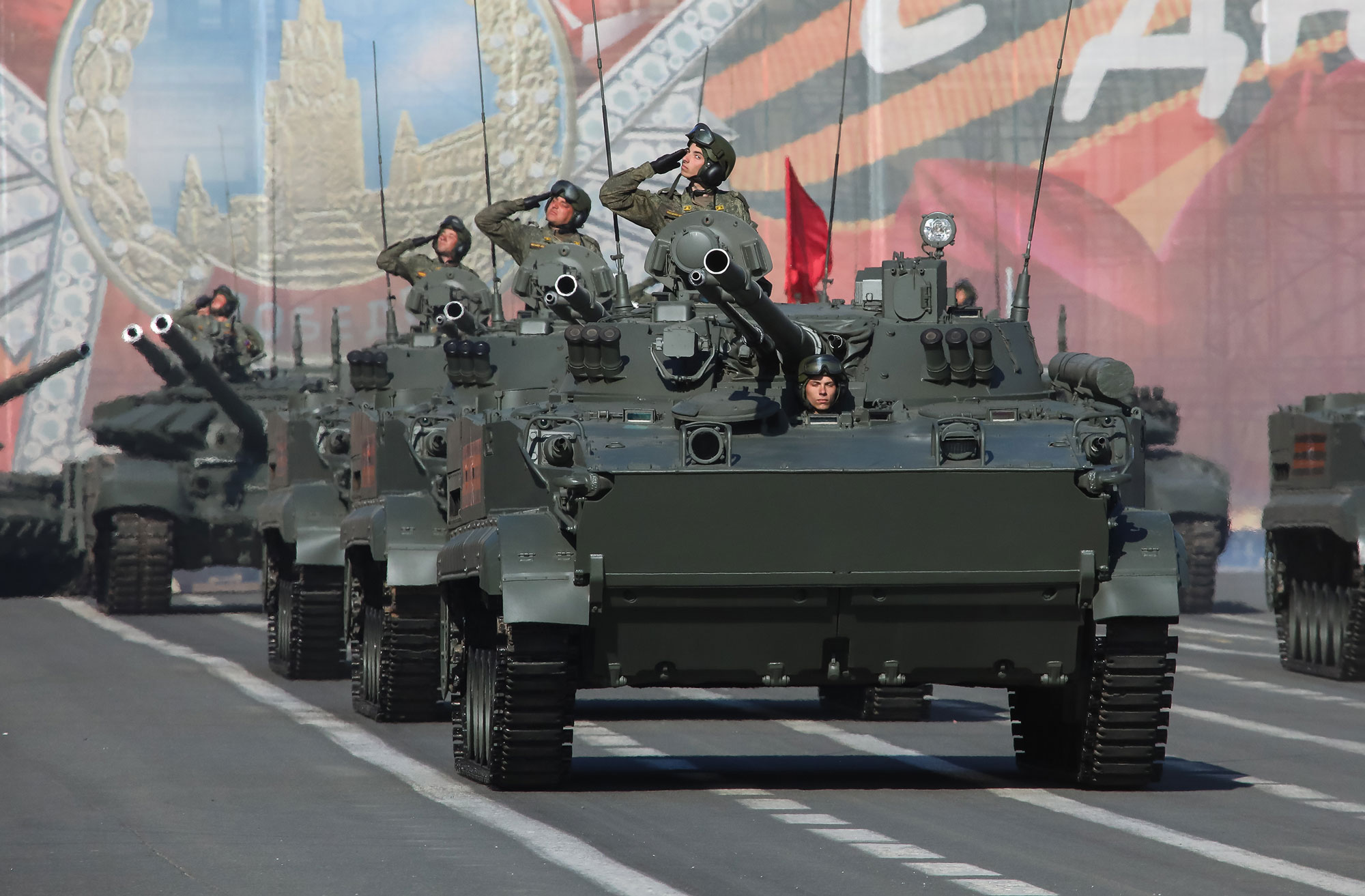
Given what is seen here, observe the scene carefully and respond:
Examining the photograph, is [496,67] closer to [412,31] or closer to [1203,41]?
[412,31]

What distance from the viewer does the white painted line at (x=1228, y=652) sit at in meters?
27.5

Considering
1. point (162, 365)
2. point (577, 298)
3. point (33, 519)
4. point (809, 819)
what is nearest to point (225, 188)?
point (162, 365)

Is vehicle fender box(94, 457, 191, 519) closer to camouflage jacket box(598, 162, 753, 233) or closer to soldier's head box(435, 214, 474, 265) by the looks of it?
soldier's head box(435, 214, 474, 265)

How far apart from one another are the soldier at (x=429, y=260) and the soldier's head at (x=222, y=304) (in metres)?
8.93

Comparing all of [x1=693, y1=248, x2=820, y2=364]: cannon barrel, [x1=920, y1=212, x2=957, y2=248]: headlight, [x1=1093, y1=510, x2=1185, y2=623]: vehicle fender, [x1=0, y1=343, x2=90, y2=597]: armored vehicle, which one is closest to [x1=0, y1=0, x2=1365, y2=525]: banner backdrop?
[x1=0, y1=343, x2=90, y2=597]: armored vehicle

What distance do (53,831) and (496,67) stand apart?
3325 cm

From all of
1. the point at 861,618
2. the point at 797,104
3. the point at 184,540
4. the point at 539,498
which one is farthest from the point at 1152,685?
the point at 797,104

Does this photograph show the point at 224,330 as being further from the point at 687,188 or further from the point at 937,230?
the point at 937,230

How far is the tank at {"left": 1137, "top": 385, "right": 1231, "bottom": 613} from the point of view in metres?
34.7

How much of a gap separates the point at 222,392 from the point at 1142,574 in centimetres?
2165

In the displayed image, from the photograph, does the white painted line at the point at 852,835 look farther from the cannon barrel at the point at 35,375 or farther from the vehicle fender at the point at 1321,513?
the cannon barrel at the point at 35,375

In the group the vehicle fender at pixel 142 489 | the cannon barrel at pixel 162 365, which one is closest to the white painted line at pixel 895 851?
the vehicle fender at pixel 142 489

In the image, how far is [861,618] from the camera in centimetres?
1352

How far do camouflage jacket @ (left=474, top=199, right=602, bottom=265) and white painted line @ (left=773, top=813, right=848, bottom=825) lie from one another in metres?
10.4
